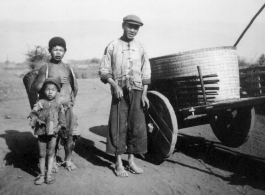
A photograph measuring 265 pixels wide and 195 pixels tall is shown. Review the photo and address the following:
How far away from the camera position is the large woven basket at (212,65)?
338 cm

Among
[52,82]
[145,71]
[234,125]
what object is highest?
Answer: [145,71]

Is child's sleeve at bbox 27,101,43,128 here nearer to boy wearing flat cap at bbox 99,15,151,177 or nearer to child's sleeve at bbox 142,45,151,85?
boy wearing flat cap at bbox 99,15,151,177

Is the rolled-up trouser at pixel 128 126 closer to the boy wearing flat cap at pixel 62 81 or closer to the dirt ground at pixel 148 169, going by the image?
the dirt ground at pixel 148 169

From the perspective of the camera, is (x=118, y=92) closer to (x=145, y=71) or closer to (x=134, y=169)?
(x=145, y=71)

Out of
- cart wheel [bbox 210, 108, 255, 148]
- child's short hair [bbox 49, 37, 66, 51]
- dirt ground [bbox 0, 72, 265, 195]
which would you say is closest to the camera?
dirt ground [bbox 0, 72, 265, 195]

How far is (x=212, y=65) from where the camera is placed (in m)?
3.41

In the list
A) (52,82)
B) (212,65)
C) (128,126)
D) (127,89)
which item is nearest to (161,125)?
(128,126)

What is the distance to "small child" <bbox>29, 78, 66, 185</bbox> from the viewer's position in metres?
2.84

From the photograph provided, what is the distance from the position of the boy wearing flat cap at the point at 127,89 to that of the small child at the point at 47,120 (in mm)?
686

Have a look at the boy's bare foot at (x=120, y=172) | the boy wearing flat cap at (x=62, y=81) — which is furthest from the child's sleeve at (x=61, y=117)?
the boy's bare foot at (x=120, y=172)

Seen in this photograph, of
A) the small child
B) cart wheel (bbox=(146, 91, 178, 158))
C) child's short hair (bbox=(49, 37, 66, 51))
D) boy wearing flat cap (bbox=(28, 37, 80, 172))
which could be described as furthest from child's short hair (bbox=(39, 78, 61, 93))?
cart wheel (bbox=(146, 91, 178, 158))

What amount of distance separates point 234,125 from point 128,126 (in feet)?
6.92

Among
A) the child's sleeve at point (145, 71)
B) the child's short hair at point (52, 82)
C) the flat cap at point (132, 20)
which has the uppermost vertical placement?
the flat cap at point (132, 20)

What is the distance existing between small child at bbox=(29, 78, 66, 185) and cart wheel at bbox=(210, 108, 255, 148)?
7.80ft
